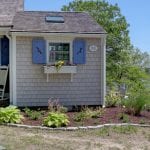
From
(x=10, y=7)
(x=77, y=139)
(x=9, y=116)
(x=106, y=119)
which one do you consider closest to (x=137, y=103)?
(x=106, y=119)

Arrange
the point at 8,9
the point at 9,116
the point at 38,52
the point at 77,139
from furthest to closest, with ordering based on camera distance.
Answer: the point at 8,9 < the point at 38,52 < the point at 9,116 < the point at 77,139

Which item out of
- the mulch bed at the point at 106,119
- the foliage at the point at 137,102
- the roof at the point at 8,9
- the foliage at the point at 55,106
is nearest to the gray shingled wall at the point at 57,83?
the foliage at the point at 55,106

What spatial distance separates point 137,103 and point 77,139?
3655 mm

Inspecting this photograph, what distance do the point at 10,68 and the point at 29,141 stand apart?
5391mm

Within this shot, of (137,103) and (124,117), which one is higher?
(137,103)

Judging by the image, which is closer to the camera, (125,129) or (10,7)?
(125,129)

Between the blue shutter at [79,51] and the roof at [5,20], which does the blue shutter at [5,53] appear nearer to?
the roof at [5,20]

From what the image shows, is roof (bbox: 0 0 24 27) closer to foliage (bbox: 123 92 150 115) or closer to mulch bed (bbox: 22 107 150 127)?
mulch bed (bbox: 22 107 150 127)

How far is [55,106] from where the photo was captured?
1365 centimetres

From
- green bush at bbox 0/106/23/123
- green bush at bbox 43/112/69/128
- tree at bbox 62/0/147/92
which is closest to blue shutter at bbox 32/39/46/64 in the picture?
green bush at bbox 0/106/23/123

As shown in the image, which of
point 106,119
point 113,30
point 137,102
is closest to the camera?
point 106,119

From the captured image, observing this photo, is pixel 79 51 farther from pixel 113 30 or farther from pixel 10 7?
pixel 113 30

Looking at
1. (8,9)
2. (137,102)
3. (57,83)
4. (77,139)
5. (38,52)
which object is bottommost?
(77,139)

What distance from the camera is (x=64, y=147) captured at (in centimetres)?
874
